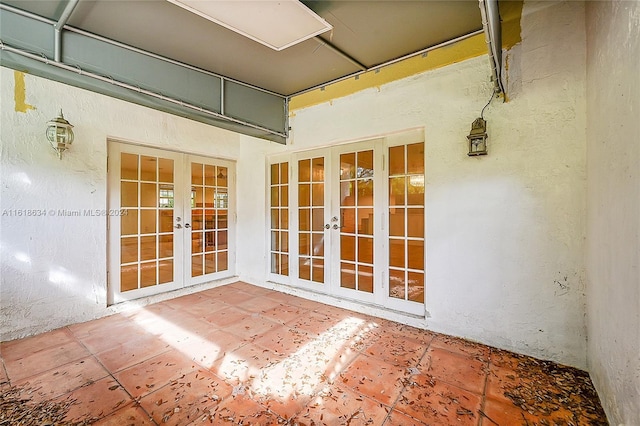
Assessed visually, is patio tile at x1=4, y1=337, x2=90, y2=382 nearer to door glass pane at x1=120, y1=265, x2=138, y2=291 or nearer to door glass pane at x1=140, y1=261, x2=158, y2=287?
door glass pane at x1=120, y1=265, x2=138, y2=291

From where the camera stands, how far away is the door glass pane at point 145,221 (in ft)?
11.1

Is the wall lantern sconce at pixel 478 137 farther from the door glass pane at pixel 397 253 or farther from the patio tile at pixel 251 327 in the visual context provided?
the patio tile at pixel 251 327

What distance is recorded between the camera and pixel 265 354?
2314 mm

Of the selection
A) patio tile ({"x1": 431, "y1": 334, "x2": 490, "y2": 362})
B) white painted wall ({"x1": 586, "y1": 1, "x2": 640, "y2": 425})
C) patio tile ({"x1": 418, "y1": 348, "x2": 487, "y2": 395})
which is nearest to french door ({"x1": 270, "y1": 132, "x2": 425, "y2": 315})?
patio tile ({"x1": 431, "y1": 334, "x2": 490, "y2": 362})

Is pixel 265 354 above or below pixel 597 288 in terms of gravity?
below

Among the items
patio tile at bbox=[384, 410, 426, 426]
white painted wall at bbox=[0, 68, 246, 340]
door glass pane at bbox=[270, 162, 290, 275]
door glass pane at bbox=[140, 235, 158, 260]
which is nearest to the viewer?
patio tile at bbox=[384, 410, 426, 426]

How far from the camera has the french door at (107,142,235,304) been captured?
3320 mm

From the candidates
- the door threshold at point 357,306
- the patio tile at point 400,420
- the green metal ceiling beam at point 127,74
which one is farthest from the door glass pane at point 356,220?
the patio tile at point 400,420

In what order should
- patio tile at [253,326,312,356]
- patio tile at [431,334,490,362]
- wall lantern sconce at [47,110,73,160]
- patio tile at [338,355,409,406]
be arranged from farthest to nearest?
wall lantern sconce at [47,110,73,160] → patio tile at [253,326,312,356] → patio tile at [431,334,490,362] → patio tile at [338,355,409,406]

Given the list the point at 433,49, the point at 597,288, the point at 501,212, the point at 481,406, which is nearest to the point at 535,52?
the point at 433,49

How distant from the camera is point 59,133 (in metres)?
2.65

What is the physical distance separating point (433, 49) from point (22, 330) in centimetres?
476

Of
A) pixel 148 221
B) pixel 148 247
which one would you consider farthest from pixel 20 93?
pixel 148 247

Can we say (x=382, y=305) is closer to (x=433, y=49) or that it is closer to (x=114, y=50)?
(x=433, y=49)
